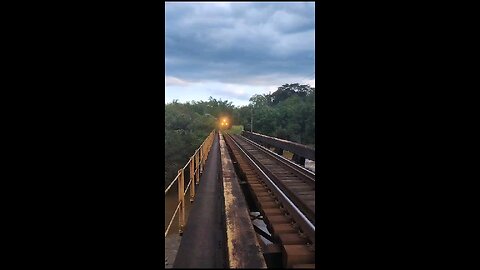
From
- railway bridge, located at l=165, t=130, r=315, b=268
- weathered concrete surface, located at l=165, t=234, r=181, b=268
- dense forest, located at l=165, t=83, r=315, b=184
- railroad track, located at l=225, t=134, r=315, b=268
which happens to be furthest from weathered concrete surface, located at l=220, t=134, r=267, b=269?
dense forest, located at l=165, t=83, r=315, b=184

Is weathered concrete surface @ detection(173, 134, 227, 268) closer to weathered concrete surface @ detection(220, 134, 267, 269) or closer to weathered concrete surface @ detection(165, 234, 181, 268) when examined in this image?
weathered concrete surface @ detection(220, 134, 267, 269)

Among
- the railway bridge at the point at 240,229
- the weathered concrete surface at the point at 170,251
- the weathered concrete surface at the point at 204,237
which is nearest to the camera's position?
the weathered concrete surface at the point at 204,237

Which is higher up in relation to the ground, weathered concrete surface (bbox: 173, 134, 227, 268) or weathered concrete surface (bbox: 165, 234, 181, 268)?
weathered concrete surface (bbox: 173, 134, 227, 268)

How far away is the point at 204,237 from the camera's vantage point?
287 centimetres

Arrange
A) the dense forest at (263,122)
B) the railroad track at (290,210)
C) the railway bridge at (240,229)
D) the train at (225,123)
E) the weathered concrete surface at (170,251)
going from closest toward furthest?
the railway bridge at (240,229) < the railroad track at (290,210) < the weathered concrete surface at (170,251) < the dense forest at (263,122) < the train at (225,123)

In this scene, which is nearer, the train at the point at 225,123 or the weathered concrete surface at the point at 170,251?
the weathered concrete surface at the point at 170,251

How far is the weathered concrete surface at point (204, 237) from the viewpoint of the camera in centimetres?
232

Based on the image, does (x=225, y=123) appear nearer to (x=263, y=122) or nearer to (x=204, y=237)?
(x=263, y=122)

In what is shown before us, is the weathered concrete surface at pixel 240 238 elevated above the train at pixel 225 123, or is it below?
below

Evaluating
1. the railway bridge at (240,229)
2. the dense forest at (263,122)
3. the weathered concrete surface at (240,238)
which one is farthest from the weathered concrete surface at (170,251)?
the dense forest at (263,122)

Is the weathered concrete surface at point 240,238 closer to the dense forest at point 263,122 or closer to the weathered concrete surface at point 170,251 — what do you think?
the weathered concrete surface at point 170,251

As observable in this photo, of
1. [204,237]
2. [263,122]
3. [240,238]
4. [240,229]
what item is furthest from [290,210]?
[263,122]

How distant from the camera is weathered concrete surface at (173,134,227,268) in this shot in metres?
2.32

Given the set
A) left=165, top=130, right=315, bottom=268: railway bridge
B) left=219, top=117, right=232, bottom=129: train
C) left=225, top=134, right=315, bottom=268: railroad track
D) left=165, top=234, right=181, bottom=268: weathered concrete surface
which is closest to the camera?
left=165, top=130, right=315, bottom=268: railway bridge
